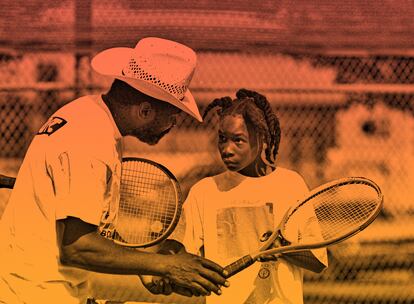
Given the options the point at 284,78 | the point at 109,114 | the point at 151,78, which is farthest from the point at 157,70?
the point at 284,78

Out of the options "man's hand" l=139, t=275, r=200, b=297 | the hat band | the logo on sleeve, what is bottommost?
"man's hand" l=139, t=275, r=200, b=297

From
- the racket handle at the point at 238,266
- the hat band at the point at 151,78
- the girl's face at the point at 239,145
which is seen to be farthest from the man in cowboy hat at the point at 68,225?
the girl's face at the point at 239,145

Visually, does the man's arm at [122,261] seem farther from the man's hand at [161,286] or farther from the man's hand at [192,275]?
the man's hand at [161,286]

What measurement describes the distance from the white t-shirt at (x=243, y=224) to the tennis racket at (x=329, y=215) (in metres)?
0.12

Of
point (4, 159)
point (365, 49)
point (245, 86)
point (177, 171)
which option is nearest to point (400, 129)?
point (365, 49)

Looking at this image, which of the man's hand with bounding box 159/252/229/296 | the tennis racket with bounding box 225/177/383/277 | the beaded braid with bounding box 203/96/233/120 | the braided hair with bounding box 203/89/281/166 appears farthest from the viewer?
the beaded braid with bounding box 203/96/233/120

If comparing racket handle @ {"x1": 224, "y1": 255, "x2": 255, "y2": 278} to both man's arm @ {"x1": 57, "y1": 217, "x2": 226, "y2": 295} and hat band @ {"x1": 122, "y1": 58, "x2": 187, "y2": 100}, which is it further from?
hat band @ {"x1": 122, "y1": 58, "x2": 187, "y2": 100}

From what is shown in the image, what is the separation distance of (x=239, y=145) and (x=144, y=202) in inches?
19.9

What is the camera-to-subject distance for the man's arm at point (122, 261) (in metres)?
2.46

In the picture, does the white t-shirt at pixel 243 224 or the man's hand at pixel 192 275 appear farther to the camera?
the white t-shirt at pixel 243 224

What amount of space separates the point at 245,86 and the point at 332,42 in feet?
1.79

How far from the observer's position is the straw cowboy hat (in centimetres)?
285

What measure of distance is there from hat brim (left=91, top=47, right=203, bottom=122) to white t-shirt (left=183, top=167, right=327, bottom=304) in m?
0.70

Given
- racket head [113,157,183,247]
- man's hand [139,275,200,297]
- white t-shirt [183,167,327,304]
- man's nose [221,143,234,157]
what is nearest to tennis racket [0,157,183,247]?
racket head [113,157,183,247]
